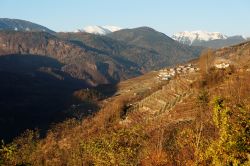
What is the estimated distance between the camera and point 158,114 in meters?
158

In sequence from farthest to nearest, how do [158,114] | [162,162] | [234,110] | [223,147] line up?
1. [158,114]
2. [162,162]
3. [234,110]
4. [223,147]

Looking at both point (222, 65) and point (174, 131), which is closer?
point (174, 131)

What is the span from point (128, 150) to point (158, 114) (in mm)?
105994

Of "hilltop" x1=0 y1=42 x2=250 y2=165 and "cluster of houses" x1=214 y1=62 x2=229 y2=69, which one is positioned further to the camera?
"cluster of houses" x1=214 y1=62 x2=229 y2=69

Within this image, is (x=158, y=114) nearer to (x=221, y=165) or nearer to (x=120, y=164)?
(x=120, y=164)

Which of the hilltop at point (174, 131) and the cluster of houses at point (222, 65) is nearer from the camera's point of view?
the hilltop at point (174, 131)

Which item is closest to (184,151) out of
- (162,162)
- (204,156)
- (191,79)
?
(162,162)

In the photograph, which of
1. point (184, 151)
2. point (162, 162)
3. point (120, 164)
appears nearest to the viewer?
point (120, 164)

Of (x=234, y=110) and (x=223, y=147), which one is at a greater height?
(x=234, y=110)

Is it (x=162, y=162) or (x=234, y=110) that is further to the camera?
(x=162, y=162)

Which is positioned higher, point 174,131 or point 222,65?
point 222,65

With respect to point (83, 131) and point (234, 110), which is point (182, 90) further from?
point (234, 110)

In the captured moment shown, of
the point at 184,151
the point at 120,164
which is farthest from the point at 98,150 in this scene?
the point at 184,151

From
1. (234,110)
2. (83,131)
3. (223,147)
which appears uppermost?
(234,110)
